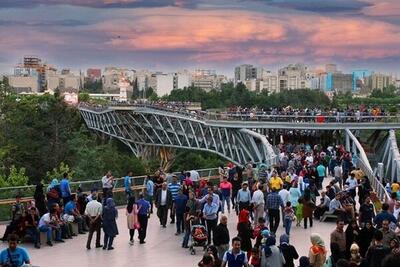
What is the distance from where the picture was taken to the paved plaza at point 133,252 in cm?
1555

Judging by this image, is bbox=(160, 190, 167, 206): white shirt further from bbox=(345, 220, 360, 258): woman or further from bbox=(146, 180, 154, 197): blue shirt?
bbox=(345, 220, 360, 258): woman

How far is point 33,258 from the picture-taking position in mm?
15742

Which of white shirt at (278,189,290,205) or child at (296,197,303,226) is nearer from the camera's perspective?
white shirt at (278,189,290,205)

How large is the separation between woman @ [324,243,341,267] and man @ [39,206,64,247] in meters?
7.32

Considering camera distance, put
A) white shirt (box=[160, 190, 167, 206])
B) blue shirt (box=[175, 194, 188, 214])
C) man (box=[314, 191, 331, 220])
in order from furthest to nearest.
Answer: man (box=[314, 191, 331, 220]) < white shirt (box=[160, 190, 167, 206]) < blue shirt (box=[175, 194, 188, 214])

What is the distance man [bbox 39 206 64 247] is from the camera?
16.8 meters

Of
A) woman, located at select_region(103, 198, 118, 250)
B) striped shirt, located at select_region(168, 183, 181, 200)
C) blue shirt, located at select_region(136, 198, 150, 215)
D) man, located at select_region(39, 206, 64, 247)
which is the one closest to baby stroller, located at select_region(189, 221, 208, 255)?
blue shirt, located at select_region(136, 198, 150, 215)

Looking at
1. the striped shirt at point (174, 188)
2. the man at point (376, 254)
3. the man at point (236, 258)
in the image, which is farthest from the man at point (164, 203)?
the man at point (376, 254)

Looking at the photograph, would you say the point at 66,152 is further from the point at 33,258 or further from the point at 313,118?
the point at 33,258

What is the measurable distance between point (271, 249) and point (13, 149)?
186 feet

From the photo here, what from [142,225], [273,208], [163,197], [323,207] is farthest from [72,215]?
[323,207]

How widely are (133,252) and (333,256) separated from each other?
5.94 metres

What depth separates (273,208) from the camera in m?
17.5

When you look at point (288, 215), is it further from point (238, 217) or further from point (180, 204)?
point (180, 204)
